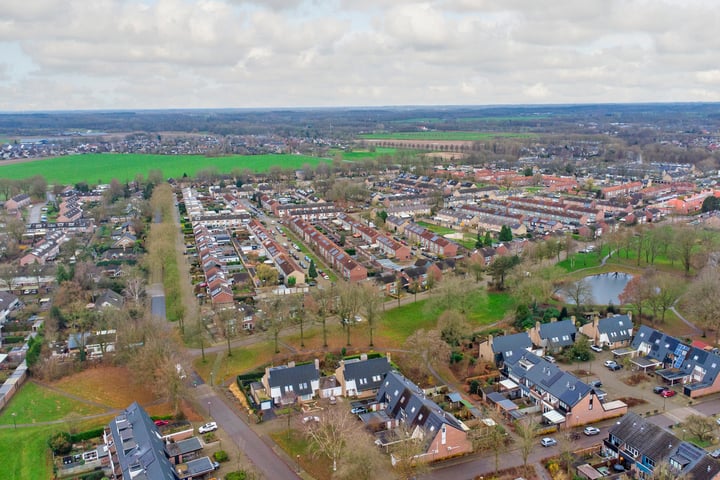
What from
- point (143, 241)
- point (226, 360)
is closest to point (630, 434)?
point (226, 360)

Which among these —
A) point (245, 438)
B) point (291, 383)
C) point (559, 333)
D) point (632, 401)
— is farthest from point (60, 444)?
point (559, 333)

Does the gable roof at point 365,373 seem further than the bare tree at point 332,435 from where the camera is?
Yes

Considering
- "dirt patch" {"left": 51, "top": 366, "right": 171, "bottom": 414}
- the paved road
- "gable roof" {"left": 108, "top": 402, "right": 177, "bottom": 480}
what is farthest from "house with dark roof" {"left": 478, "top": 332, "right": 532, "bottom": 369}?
"gable roof" {"left": 108, "top": 402, "right": 177, "bottom": 480}

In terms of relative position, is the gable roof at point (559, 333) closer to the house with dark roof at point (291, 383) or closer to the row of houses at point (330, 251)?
the house with dark roof at point (291, 383)

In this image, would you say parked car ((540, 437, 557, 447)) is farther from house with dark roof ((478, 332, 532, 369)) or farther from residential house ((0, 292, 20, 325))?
residential house ((0, 292, 20, 325))

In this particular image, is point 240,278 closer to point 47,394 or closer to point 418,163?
point 47,394

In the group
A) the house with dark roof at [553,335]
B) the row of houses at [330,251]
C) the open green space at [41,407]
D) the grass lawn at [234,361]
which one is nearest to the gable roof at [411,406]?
the grass lawn at [234,361]

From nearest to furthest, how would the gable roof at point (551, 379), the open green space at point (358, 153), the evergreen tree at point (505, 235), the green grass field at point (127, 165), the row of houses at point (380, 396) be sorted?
the row of houses at point (380, 396) < the gable roof at point (551, 379) < the evergreen tree at point (505, 235) < the green grass field at point (127, 165) < the open green space at point (358, 153)
